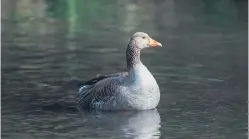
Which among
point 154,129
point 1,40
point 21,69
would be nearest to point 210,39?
point 1,40

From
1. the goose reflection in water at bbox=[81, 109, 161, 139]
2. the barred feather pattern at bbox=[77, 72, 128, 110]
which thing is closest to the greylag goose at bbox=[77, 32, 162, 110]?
the barred feather pattern at bbox=[77, 72, 128, 110]

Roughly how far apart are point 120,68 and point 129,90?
13.5 ft

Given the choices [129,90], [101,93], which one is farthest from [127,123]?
[101,93]

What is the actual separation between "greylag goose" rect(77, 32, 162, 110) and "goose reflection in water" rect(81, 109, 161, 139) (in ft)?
0.53

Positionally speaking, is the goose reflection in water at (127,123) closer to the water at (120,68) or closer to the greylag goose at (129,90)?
the water at (120,68)

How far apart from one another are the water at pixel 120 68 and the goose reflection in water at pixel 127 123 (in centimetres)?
2

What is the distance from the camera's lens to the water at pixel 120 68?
14.2m

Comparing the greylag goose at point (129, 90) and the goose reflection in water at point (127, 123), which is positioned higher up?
the greylag goose at point (129, 90)

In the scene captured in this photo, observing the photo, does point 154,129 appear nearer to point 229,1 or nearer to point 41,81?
point 41,81

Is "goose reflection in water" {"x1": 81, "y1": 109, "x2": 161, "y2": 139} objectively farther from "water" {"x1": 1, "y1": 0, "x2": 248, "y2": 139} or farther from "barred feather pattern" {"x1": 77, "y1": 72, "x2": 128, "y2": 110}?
"barred feather pattern" {"x1": 77, "y1": 72, "x2": 128, "y2": 110}

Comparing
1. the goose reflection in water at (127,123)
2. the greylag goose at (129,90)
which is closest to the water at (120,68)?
the goose reflection in water at (127,123)

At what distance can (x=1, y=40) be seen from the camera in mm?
24625

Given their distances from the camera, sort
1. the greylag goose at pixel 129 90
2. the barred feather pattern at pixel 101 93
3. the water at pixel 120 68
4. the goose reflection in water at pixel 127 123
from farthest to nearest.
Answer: the barred feather pattern at pixel 101 93, the greylag goose at pixel 129 90, the water at pixel 120 68, the goose reflection in water at pixel 127 123

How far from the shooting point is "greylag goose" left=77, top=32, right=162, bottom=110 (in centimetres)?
1517
